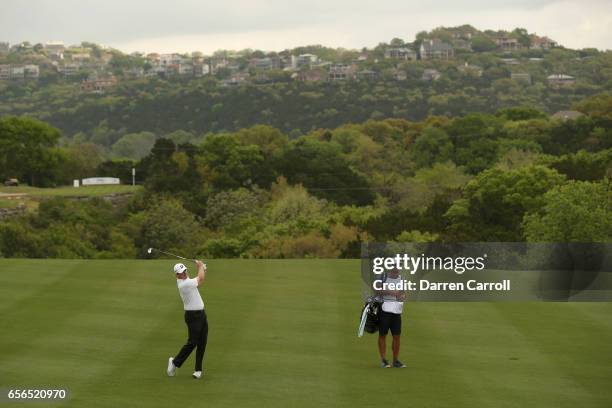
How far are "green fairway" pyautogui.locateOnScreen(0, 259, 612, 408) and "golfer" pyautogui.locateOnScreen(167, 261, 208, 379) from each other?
328 millimetres

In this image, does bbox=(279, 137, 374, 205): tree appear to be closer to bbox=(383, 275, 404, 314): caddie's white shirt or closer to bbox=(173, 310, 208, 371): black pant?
bbox=(383, 275, 404, 314): caddie's white shirt

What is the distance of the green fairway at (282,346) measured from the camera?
20.0 metres

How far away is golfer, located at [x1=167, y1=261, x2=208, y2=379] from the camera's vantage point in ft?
67.1

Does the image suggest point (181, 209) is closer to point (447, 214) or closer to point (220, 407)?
point (447, 214)

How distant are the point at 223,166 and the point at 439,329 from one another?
109 meters

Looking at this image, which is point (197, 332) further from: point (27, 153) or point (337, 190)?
point (27, 153)

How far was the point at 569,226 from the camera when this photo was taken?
4766cm

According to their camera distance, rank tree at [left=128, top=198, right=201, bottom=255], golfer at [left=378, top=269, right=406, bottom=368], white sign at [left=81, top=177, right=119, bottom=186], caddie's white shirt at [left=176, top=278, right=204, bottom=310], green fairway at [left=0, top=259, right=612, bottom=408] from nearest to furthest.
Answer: green fairway at [left=0, top=259, right=612, bottom=408]
caddie's white shirt at [left=176, top=278, right=204, bottom=310]
golfer at [left=378, top=269, right=406, bottom=368]
tree at [left=128, top=198, right=201, bottom=255]
white sign at [left=81, top=177, right=119, bottom=186]

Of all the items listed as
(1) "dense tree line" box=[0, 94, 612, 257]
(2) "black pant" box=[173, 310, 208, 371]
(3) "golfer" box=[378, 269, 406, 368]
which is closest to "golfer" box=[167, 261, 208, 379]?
(2) "black pant" box=[173, 310, 208, 371]

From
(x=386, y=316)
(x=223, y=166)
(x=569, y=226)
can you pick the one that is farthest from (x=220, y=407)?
(x=223, y=166)

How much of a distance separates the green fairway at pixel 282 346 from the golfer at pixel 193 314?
328 millimetres

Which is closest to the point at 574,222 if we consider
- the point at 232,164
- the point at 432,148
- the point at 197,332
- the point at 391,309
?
the point at 391,309

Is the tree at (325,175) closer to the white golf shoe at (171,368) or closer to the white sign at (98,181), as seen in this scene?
the white sign at (98,181)

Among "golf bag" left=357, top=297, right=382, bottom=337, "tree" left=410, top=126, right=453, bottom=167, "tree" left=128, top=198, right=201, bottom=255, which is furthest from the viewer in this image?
"tree" left=410, top=126, right=453, bottom=167
